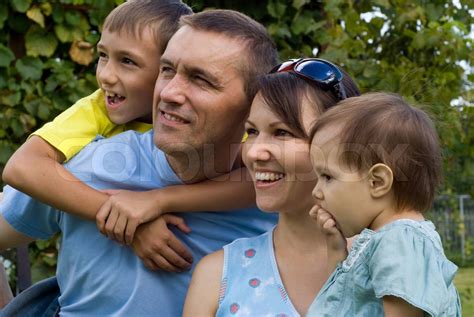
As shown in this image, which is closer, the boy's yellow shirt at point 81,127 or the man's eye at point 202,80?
the man's eye at point 202,80

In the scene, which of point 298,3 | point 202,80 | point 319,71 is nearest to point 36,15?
point 298,3

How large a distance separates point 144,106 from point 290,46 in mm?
2162

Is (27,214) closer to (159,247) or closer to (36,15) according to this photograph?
(159,247)

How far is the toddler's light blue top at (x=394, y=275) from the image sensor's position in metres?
2.04

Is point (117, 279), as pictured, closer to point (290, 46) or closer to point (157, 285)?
point (157, 285)

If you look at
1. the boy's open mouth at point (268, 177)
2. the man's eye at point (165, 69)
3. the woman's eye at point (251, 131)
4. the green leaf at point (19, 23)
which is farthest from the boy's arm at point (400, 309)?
the green leaf at point (19, 23)

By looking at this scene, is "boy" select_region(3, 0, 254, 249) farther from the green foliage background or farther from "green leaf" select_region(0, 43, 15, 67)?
"green leaf" select_region(0, 43, 15, 67)

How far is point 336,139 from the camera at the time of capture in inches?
89.0

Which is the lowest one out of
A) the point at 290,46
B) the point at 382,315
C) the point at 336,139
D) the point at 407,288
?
the point at 290,46

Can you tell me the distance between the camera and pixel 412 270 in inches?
80.4

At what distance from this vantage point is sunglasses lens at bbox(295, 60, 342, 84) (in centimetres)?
259

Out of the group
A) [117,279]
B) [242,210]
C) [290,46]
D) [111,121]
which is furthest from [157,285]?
[290,46]

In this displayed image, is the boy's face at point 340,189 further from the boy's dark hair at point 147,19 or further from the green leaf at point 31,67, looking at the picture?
the green leaf at point 31,67

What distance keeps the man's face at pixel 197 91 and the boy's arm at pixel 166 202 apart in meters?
0.13
